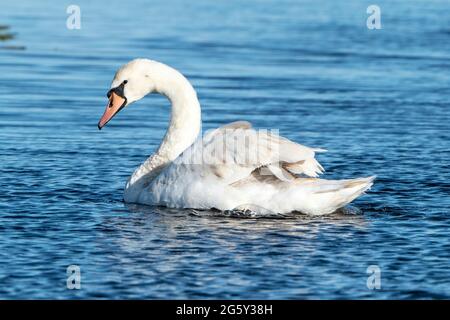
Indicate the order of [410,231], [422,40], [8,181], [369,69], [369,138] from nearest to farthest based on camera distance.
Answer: [410,231], [8,181], [369,138], [369,69], [422,40]

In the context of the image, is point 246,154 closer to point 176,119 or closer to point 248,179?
point 248,179

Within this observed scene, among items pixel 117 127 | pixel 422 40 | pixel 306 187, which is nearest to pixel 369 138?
pixel 117 127

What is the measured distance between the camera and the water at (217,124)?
388 inches

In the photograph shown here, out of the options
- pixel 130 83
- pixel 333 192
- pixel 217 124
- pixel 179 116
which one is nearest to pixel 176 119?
pixel 179 116

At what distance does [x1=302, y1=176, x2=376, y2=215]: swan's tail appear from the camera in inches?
460

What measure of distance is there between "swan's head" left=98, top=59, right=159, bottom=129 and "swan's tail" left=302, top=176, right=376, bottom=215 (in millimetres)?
2409

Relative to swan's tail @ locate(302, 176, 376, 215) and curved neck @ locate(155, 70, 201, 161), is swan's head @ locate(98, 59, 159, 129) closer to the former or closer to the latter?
curved neck @ locate(155, 70, 201, 161)

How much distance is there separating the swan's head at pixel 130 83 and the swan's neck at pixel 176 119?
113 mm

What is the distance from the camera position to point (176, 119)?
1320 centimetres

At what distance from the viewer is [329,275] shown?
32.2 ft

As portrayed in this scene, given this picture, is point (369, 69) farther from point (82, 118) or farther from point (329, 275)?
point (329, 275)

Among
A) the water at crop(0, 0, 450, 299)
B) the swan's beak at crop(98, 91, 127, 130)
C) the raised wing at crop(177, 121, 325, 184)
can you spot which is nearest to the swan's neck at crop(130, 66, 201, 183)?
the swan's beak at crop(98, 91, 127, 130)

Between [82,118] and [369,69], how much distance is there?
310 inches

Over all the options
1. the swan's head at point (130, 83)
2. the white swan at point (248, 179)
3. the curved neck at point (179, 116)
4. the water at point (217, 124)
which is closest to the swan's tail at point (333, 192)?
the white swan at point (248, 179)
